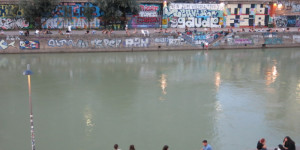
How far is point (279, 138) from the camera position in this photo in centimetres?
1398

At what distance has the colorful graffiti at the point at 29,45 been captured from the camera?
119ft

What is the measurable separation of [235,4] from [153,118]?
124ft

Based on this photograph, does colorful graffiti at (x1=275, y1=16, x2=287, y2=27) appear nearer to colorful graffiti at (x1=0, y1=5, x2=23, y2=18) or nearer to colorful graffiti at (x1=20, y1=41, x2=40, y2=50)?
colorful graffiti at (x1=20, y1=41, x2=40, y2=50)

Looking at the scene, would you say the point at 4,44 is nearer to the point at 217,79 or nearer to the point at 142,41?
the point at 142,41

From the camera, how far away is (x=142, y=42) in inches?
1545

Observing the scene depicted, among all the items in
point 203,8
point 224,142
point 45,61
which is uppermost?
point 203,8

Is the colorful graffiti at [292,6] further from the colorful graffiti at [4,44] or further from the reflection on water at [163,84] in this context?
the colorful graffiti at [4,44]

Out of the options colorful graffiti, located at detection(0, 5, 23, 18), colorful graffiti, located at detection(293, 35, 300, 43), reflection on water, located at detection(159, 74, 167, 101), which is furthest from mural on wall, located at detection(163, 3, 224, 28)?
reflection on water, located at detection(159, 74, 167, 101)

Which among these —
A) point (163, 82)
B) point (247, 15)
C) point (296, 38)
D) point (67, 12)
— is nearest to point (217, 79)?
point (163, 82)

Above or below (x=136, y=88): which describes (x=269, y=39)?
above

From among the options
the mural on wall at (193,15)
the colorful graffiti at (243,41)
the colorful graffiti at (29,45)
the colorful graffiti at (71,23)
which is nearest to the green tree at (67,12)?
the colorful graffiti at (71,23)

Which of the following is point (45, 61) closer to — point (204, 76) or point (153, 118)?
point (204, 76)

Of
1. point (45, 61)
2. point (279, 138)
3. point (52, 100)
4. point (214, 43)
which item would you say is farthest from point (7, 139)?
point (214, 43)

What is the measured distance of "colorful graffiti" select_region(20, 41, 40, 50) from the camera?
3641 centimetres
